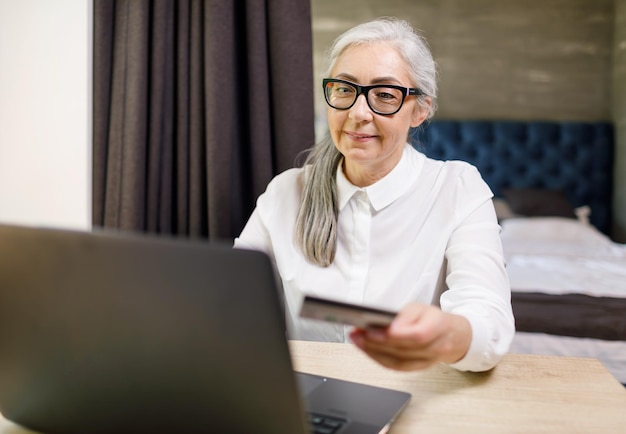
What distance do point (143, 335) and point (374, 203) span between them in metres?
0.91

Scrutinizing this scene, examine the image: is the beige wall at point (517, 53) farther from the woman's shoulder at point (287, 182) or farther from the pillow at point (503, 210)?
the woman's shoulder at point (287, 182)

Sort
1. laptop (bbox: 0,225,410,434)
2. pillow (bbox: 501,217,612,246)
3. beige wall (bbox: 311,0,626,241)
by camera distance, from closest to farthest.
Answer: laptop (bbox: 0,225,410,434) → pillow (bbox: 501,217,612,246) → beige wall (bbox: 311,0,626,241)

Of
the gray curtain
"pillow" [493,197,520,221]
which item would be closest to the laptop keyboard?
the gray curtain

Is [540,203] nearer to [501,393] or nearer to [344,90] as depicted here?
[344,90]

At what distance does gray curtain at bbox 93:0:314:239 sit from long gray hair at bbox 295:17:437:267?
198 mm

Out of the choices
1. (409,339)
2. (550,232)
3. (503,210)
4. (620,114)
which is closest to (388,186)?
(409,339)

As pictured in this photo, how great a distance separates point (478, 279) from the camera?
41.9 inches

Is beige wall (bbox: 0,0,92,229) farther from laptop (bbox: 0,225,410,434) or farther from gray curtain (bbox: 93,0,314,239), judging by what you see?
laptop (bbox: 0,225,410,434)

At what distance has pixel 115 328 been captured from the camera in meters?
0.54

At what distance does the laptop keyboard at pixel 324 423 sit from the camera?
68cm

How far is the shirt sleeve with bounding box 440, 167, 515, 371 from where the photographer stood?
35.3 inches

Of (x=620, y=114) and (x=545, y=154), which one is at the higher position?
(x=620, y=114)

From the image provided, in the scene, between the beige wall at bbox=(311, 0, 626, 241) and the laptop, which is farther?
the beige wall at bbox=(311, 0, 626, 241)

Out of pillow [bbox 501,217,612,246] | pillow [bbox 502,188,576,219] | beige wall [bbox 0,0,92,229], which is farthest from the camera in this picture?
pillow [bbox 502,188,576,219]
